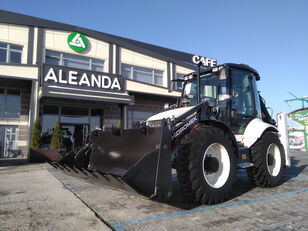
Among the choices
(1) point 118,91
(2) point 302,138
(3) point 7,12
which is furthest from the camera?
(2) point 302,138

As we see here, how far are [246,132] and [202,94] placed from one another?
52.0 inches

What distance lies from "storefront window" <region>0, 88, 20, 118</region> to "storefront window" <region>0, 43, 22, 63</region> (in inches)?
72.6

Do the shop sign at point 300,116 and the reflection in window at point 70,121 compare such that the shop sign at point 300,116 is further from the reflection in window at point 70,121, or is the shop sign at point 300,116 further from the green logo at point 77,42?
the green logo at point 77,42

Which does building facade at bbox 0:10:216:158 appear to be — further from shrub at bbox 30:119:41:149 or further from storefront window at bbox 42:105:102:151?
shrub at bbox 30:119:41:149

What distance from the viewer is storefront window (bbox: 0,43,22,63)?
1393 centimetres

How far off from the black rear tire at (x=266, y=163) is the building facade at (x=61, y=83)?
708cm

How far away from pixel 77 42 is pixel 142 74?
5518 millimetres

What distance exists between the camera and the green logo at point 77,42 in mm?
15685

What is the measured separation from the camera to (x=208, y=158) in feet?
12.9

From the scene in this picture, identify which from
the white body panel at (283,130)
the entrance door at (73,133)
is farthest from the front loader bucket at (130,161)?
the entrance door at (73,133)

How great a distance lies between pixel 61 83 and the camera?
43.8 ft

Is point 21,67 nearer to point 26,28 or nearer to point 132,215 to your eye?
point 26,28

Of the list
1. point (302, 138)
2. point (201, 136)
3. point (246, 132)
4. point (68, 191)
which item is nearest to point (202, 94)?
point (246, 132)

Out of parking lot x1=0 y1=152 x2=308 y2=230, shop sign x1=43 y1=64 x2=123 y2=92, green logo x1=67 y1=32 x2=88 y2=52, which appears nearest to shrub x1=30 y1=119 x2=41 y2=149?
shop sign x1=43 y1=64 x2=123 y2=92
